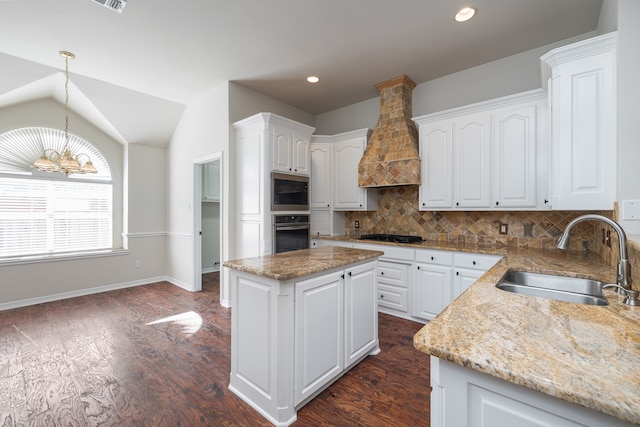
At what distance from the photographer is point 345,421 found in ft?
5.65

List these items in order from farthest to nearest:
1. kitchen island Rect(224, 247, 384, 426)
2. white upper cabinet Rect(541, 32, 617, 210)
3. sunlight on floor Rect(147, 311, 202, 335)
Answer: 1. sunlight on floor Rect(147, 311, 202, 335)
2. white upper cabinet Rect(541, 32, 617, 210)
3. kitchen island Rect(224, 247, 384, 426)

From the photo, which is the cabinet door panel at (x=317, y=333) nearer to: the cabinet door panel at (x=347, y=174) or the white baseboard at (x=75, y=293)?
the cabinet door panel at (x=347, y=174)

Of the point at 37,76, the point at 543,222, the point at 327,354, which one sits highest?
the point at 37,76

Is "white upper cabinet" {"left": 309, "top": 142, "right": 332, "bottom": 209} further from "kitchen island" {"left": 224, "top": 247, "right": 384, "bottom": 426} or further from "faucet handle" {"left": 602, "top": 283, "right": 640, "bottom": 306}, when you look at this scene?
"faucet handle" {"left": 602, "top": 283, "right": 640, "bottom": 306}

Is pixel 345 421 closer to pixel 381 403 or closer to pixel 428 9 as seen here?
pixel 381 403

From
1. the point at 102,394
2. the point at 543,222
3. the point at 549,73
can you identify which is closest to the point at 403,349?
the point at 543,222

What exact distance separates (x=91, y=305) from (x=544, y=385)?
195 inches

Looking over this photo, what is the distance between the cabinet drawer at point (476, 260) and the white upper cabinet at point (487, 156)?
0.58 m

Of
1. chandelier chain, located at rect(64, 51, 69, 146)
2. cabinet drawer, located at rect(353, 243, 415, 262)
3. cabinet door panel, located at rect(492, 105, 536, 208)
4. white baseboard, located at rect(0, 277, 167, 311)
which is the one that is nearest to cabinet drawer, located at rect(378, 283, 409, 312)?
cabinet drawer, located at rect(353, 243, 415, 262)

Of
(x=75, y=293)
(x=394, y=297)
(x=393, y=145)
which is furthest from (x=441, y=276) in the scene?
(x=75, y=293)

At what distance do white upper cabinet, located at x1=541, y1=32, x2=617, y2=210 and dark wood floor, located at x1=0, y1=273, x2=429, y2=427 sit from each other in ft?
5.87

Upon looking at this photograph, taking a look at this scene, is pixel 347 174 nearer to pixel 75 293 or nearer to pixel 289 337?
pixel 289 337

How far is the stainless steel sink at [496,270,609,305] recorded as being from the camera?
4.85 feet

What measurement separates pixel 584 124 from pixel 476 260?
1399mm
